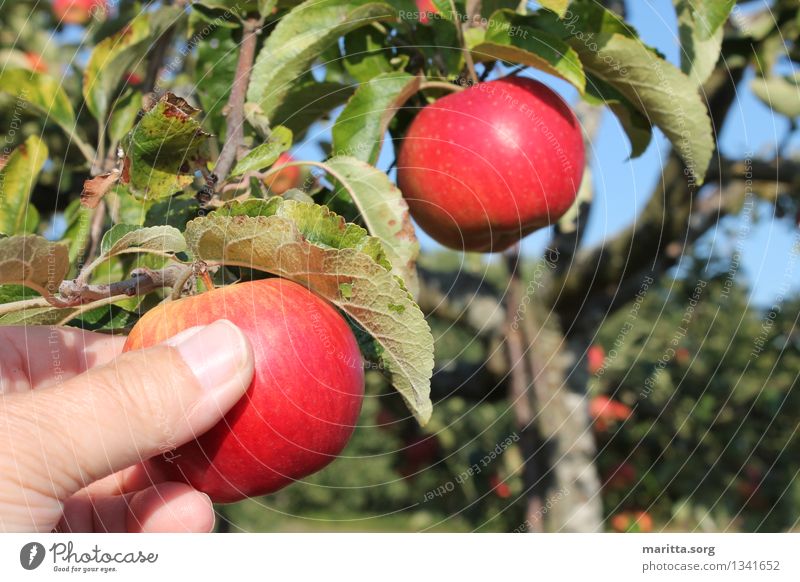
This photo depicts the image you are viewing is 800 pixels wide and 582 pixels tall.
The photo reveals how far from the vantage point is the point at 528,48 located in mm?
798

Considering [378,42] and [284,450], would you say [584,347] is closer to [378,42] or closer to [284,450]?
[378,42]

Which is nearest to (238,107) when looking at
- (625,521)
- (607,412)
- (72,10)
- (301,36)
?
(301,36)

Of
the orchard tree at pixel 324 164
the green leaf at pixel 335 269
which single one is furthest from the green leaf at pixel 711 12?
the green leaf at pixel 335 269

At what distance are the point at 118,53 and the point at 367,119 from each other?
38 cm

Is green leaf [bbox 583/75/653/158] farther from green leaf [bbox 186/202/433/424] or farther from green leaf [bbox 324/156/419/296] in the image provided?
green leaf [bbox 186/202/433/424]

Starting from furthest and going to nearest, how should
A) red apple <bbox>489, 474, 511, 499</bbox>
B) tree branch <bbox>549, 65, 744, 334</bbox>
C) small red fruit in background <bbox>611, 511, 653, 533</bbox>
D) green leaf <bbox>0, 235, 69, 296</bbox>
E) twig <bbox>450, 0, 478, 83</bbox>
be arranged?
small red fruit in background <bbox>611, 511, 653, 533</bbox>
red apple <bbox>489, 474, 511, 499</bbox>
tree branch <bbox>549, 65, 744, 334</bbox>
twig <bbox>450, 0, 478, 83</bbox>
green leaf <bbox>0, 235, 69, 296</bbox>

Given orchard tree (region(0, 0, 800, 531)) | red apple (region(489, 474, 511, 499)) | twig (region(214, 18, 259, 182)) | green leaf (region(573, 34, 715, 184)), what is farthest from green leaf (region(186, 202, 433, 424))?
red apple (region(489, 474, 511, 499))

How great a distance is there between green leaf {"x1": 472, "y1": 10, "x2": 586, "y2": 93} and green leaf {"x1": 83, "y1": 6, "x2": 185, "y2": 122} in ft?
1.22

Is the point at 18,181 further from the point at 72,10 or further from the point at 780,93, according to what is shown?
the point at 72,10

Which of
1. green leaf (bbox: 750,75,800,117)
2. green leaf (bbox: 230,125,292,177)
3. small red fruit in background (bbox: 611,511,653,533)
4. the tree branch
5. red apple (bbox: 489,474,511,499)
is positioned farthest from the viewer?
small red fruit in background (bbox: 611,511,653,533)

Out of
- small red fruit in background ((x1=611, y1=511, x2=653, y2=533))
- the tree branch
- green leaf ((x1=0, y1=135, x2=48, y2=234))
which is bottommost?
small red fruit in background ((x1=611, y1=511, x2=653, y2=533))

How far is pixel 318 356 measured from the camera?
2.08 feet

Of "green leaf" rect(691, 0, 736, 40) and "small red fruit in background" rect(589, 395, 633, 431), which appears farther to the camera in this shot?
"small red fruit in background" rect(589, 395, 633, 431)

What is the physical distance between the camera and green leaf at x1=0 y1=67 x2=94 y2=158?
987 mm
